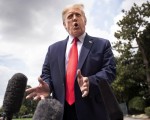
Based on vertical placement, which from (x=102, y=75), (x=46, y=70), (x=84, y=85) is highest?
(x=46, y=70)

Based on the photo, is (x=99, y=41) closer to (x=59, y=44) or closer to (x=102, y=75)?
(x=59, y=44)

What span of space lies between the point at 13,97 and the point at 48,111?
410mm

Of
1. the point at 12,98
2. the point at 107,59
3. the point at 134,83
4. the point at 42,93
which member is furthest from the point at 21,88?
the point at 134,83

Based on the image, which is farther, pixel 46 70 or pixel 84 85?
pixel 46 70

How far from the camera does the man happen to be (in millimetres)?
3191

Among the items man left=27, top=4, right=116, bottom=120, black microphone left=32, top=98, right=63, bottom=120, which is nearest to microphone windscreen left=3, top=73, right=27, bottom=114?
black microphone left=32, top=98, right=63, bottom=120

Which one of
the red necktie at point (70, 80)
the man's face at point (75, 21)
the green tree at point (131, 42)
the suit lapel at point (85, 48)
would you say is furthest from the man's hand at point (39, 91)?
the green tree at point (131, 42)

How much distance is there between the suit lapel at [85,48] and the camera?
11.0 ft

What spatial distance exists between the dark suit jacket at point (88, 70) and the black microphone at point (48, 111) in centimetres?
139

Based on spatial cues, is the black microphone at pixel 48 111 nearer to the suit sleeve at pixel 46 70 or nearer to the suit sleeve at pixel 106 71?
the suit sleeve at pixel 106 71

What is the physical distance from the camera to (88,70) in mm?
3416

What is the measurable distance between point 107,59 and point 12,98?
1.80 m

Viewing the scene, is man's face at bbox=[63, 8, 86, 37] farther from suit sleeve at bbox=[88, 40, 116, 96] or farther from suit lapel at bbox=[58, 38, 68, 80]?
suit sleeve at bbox=[88, 40, 116, 96]

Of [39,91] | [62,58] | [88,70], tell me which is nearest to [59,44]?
[62,58]
